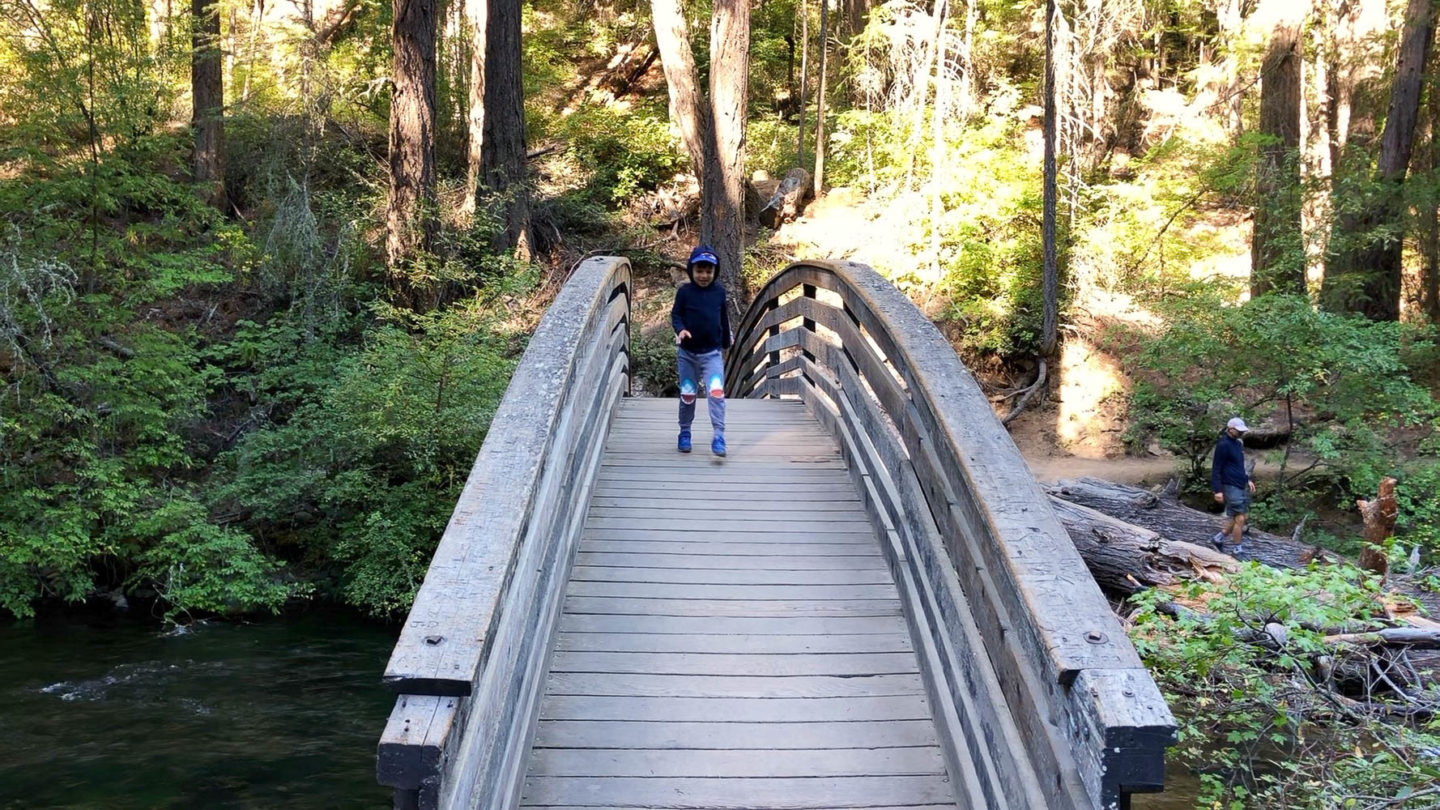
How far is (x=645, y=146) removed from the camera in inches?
822

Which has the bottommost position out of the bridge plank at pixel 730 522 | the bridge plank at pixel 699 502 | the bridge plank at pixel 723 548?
the bridge plank at pixel 723 548

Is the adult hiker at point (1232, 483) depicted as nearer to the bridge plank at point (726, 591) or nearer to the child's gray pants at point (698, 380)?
the child's gray pants at point (698, 380)

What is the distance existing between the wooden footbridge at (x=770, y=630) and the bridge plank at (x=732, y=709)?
0.03 feet

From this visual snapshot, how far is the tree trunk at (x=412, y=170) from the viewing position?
43.9ft

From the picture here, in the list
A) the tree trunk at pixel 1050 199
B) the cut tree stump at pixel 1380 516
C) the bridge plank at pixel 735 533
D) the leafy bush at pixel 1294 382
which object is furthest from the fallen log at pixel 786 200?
the bridge plank at pixel 735 533

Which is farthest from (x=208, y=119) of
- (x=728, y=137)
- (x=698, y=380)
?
(x=698, y=380)

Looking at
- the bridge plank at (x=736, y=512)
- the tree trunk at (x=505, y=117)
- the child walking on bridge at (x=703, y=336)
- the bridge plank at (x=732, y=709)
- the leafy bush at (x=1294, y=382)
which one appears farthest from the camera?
the tree trunk at (x=505, y=117)

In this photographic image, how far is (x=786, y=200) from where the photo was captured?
69.4 ft

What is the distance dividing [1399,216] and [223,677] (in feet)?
58.0

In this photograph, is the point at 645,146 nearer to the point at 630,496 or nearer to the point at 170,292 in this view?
the point at 170,292

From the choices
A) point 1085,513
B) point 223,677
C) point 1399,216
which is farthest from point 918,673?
point 1399,216

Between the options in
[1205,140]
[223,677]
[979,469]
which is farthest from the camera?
[1205,140]

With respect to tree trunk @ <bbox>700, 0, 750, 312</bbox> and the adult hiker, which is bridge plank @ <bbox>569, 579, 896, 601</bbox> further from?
tree trunk @ <bbox>700, 0, 750, 312</bbox>

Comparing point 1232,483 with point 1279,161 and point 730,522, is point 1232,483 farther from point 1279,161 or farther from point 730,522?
point 1279,161
